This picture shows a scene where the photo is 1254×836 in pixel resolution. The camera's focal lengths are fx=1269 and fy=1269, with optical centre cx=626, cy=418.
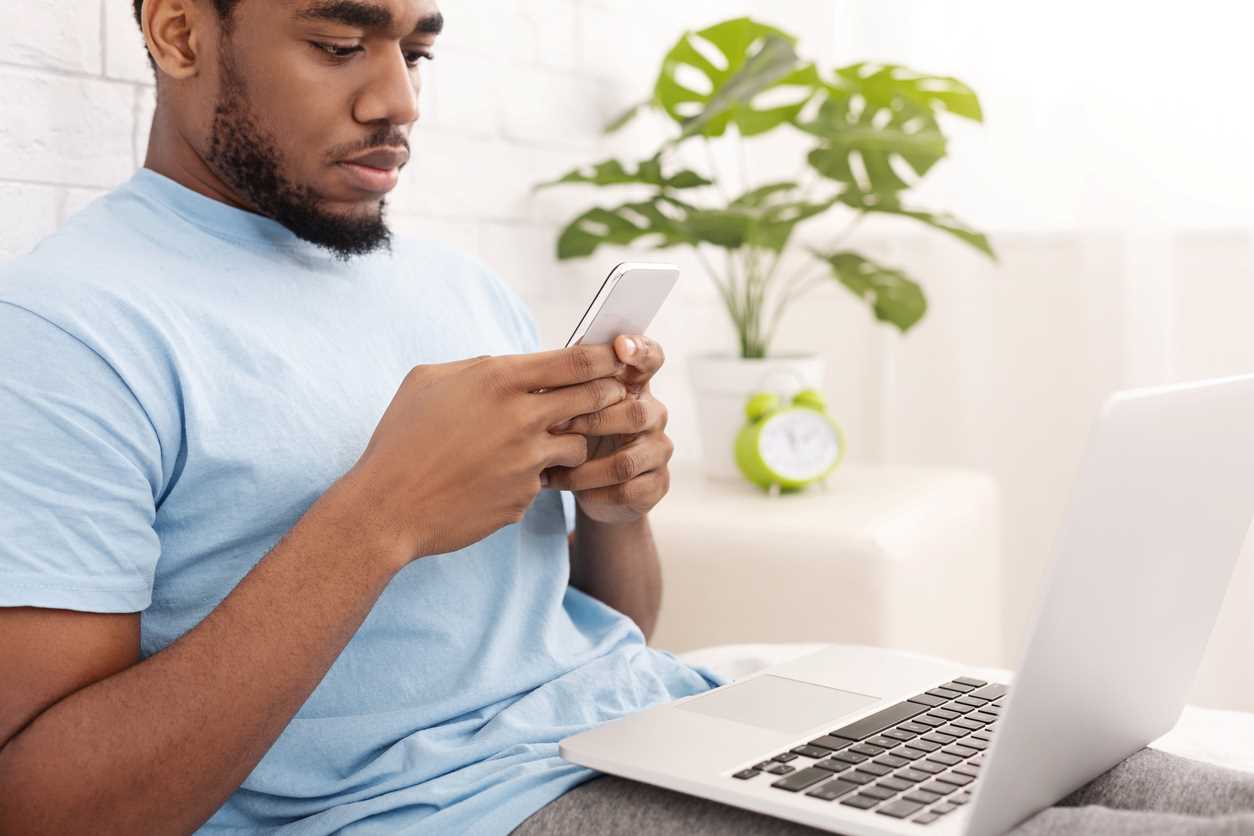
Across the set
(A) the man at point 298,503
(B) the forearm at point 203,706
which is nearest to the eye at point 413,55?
(A) the man at point 298,503

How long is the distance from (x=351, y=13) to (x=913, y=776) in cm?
65

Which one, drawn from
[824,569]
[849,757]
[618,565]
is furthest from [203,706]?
[824,569]

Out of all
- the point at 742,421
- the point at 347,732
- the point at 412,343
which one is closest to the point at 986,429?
the point at 742,421

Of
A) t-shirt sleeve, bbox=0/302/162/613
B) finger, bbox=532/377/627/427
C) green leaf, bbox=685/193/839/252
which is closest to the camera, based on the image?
t-shirt sleeve, bbox=0/302/162/613

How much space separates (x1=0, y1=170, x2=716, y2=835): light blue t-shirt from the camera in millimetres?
746

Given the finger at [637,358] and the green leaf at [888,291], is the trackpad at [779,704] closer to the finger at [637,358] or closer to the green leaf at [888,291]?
the finger at [637,358]

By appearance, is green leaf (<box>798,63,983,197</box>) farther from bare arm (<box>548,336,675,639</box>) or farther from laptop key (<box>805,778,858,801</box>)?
laptop key (<box>805,778,858,801</box>)

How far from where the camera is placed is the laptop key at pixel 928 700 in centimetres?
89

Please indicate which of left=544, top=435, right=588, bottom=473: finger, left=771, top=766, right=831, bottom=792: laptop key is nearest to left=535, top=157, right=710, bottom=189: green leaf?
left=544, top=435, right=588, bottom=473: finger

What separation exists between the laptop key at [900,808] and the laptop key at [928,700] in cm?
20

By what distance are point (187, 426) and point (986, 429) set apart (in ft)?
5.32

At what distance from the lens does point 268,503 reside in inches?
33.4

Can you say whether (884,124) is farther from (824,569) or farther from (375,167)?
(375,167)

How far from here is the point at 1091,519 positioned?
61 cm
